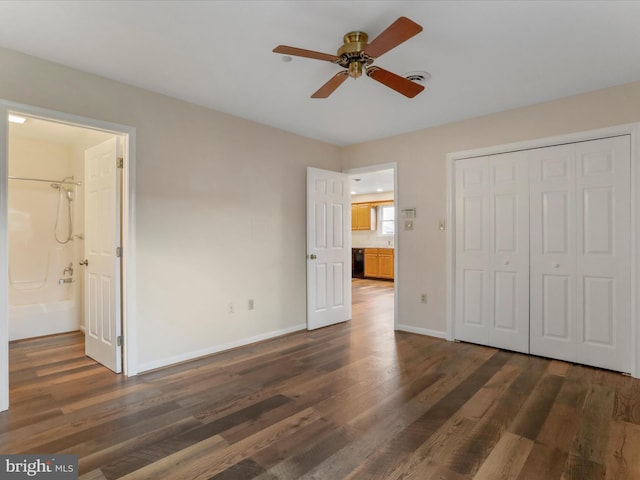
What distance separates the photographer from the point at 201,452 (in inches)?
77.1

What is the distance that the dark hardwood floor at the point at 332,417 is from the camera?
1.85 meters

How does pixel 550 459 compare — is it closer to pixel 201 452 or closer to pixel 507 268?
pixel 201 452

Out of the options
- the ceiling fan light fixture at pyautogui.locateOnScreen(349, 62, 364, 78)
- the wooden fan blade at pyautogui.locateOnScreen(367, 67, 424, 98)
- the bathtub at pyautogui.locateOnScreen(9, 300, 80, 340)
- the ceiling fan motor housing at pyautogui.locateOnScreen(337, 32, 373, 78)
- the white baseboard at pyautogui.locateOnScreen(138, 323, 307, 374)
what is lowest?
the white baseboard at pyautogui.locateOnScreen(138, 323, 307, 374)

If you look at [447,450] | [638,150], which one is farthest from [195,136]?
[638,150]

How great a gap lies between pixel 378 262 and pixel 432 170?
18.4 ft

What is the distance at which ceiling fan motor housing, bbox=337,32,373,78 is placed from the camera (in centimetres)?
221

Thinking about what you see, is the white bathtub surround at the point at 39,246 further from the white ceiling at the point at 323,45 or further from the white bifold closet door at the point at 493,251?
the white bifold closet door at the point at 493,251

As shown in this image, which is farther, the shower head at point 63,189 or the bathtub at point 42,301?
the shower head at point 63,189

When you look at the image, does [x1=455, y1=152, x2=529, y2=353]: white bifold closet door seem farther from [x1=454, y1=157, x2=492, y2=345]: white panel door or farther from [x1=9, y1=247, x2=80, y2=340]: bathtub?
[x1=9, y1=247, x2=80, y2=340]: bathtub

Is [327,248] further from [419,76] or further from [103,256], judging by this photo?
[103,256]

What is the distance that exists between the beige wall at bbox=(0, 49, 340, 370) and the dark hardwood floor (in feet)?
1.49

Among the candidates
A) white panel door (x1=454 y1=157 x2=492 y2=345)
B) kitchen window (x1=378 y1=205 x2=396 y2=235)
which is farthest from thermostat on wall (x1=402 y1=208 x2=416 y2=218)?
kitchen window (x1=378 y1=205 x2=396 y2=235)

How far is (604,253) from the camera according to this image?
3182mm

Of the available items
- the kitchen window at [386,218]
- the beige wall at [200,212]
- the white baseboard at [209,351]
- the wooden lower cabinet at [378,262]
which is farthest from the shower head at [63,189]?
the kitchen window at [386,218]
